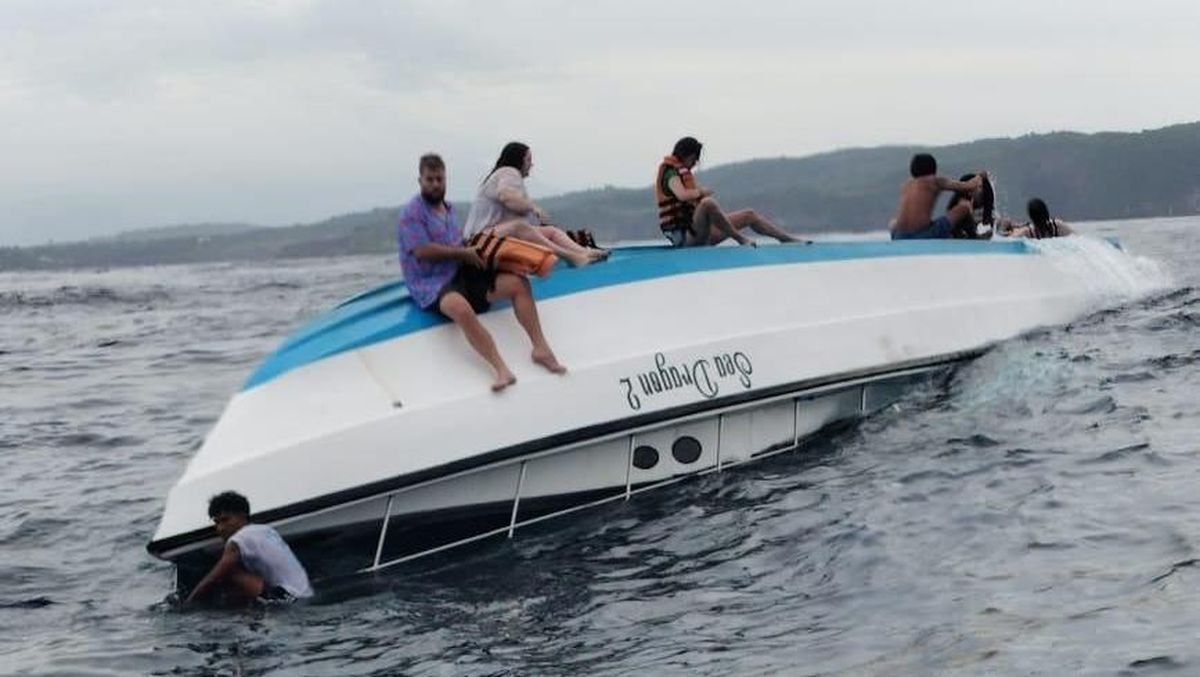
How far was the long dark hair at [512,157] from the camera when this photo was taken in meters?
10.3

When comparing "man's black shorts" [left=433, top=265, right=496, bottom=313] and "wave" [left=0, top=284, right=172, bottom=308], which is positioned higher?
"man's black shorts" [left=433, top=265, right=496, bottom=313]

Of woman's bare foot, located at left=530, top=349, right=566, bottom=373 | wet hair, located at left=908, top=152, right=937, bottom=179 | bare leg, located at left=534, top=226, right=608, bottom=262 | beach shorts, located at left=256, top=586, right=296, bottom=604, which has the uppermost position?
wet hair, located at left=908, top=152, right=937, bottom=179

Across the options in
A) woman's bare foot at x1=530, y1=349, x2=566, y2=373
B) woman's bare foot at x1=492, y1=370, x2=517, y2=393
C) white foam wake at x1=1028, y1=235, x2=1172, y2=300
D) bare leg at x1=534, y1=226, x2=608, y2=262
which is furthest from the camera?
white foam wake at x1=1028, y1=235, x2=1172, y2=300

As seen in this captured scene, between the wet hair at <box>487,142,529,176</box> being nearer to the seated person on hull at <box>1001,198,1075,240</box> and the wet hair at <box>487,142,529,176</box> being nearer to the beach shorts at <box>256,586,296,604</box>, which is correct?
the beach shorts at <box>256,586,296,604</box>

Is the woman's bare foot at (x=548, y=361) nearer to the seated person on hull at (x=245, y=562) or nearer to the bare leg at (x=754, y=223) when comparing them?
the seated person on hull at (x=245, y=562)

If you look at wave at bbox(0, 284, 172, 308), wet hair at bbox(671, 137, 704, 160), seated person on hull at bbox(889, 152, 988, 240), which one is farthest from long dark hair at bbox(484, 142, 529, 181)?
wave at bbox(0, 284, 172, 308)

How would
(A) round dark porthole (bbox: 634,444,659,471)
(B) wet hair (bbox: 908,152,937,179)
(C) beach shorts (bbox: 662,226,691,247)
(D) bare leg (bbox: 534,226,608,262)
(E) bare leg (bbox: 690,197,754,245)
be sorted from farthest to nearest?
(B) wet hair (bbox: 908,152,937,179)
(C) beach shorts (bbox: 662,226,691,247)
(E) bare leg (bbox: 690,197,754,245)
(D) bare leg (bbox: 534,226,608,262)
(A) round dark porthole (bbox: 634,444,659,471)

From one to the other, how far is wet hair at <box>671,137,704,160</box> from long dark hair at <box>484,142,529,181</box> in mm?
1788

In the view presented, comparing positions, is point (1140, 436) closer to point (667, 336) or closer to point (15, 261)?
point (667, 336)

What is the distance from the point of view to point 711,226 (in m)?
11.7

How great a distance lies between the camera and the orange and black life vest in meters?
11.9

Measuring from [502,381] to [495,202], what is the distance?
1.74 meters

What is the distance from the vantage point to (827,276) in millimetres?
11219

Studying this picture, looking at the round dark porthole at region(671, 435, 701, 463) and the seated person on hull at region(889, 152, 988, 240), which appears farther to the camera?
the seated person on hull at region(889, 152, 988, 240)
